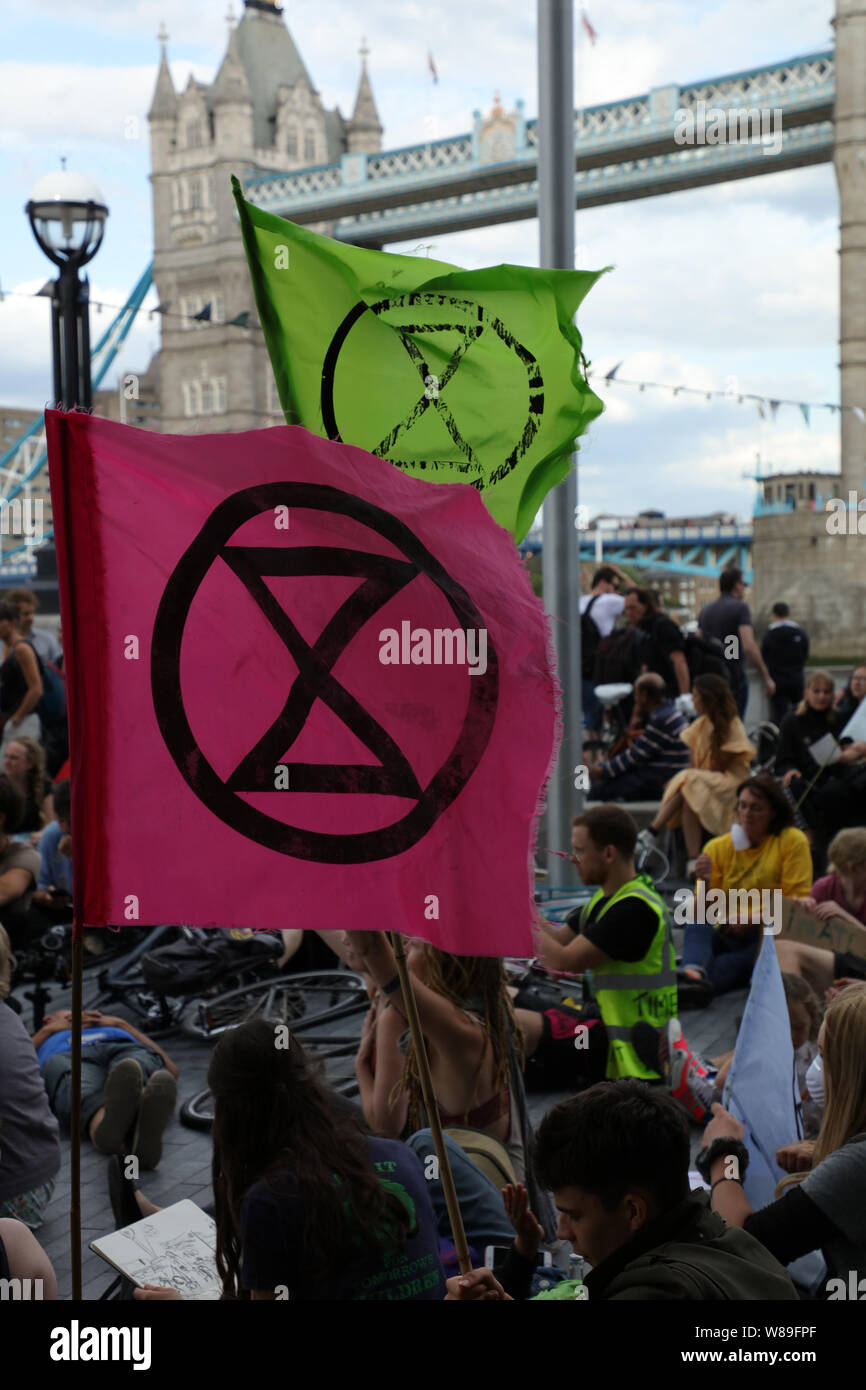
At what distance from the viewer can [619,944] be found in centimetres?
452

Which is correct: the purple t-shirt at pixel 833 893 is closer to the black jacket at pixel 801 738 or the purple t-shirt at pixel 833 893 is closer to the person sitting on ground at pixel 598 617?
the black jacket at pixel 801 738

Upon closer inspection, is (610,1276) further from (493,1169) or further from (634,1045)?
(634,1045)

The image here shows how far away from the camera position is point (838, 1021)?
2.80 metres

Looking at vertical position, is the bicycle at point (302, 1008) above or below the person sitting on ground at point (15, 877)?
below

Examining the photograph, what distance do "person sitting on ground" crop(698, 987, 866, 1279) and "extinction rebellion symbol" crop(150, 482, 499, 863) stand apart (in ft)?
2.85

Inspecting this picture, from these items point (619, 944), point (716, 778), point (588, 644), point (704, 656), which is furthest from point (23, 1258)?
point (588, 644)

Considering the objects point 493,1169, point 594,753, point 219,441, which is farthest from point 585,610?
point 219,441

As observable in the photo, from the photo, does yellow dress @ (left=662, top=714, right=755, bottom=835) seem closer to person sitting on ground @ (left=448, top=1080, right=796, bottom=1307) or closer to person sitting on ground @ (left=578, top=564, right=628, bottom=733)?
person sitting on ground @ (left=578, top=564, right=628, bottom=733)

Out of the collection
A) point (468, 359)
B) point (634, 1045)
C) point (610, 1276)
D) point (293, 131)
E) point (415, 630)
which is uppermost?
point (293, 131)

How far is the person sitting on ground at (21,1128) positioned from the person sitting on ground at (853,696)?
531 centimetres

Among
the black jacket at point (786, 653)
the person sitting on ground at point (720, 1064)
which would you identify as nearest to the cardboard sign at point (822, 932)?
the person sitting on ground at point (720, 1064)

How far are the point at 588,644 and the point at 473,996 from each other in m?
6.19

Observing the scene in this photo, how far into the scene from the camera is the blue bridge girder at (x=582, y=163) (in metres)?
35.8
